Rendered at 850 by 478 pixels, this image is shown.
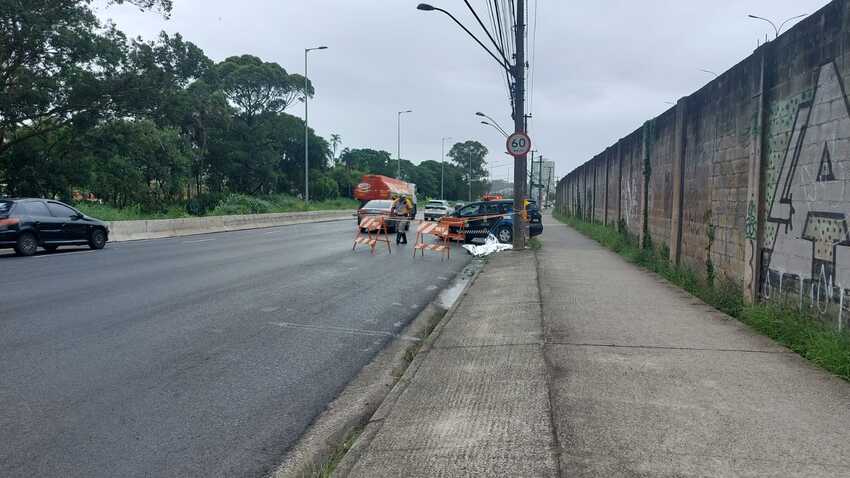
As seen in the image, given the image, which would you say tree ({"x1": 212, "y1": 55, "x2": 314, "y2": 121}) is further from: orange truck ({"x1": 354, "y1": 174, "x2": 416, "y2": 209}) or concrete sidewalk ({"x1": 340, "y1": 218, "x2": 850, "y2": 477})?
concrete sidewalk ({"x1": 340, "y1": 218, "x2": 850, "y2": 477})

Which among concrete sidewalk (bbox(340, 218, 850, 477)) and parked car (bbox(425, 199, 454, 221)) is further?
parked car (bbox(425, 199, 454, 221))

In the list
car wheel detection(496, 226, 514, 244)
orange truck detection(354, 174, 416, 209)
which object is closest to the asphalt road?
car wheel detection(496, 226, 514, 244)

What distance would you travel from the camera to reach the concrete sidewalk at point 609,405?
349cm

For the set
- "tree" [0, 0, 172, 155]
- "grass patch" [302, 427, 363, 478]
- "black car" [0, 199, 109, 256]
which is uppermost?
"tree" [0, 0, 172, 155]

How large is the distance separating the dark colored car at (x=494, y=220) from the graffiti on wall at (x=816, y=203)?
13819 mm

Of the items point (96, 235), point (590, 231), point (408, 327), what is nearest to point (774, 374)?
point (408, 327)

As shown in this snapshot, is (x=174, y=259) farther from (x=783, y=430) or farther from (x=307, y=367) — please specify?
(x=783, y=430)

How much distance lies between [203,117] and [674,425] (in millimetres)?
51068

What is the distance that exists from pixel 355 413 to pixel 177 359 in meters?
2.26

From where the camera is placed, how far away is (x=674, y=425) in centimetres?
400

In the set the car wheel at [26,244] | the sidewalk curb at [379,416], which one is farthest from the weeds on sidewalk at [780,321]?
the car wheel at [26,244]

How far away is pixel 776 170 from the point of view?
7207mm

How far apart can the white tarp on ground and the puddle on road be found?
5.60ft

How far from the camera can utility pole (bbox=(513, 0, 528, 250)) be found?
17.6 meters
